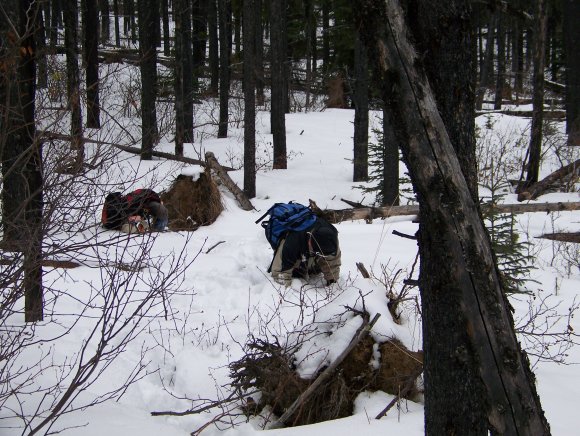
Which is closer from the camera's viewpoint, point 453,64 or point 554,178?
point 453,64

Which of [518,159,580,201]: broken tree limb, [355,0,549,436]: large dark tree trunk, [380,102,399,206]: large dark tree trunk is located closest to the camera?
[355,0,549,436]: large dark tree trunk

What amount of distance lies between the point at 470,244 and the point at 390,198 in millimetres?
10568

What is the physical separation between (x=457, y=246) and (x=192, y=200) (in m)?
9.10

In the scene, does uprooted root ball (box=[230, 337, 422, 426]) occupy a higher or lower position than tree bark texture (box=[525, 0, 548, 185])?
lower

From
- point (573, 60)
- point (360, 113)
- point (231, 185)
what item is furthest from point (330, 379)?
point (573, 60)

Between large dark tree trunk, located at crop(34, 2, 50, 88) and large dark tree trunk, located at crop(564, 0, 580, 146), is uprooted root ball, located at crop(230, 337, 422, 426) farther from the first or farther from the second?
large dark tree trunk, located at crop(564, 0, 580, 146)

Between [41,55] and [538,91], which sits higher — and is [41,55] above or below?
below

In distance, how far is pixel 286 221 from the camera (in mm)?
6938

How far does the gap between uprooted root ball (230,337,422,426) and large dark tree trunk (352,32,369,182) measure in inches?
413

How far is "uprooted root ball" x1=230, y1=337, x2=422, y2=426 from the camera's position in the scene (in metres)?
4.33

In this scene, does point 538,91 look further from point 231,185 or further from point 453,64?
point 453,64

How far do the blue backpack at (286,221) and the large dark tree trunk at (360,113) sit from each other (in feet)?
25.6

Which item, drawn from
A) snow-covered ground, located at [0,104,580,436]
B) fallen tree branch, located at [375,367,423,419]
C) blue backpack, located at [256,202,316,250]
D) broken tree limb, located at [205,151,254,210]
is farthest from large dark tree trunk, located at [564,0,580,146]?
fallen tree branch, located at [375,367,423,419]

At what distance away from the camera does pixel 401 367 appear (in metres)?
4.46
